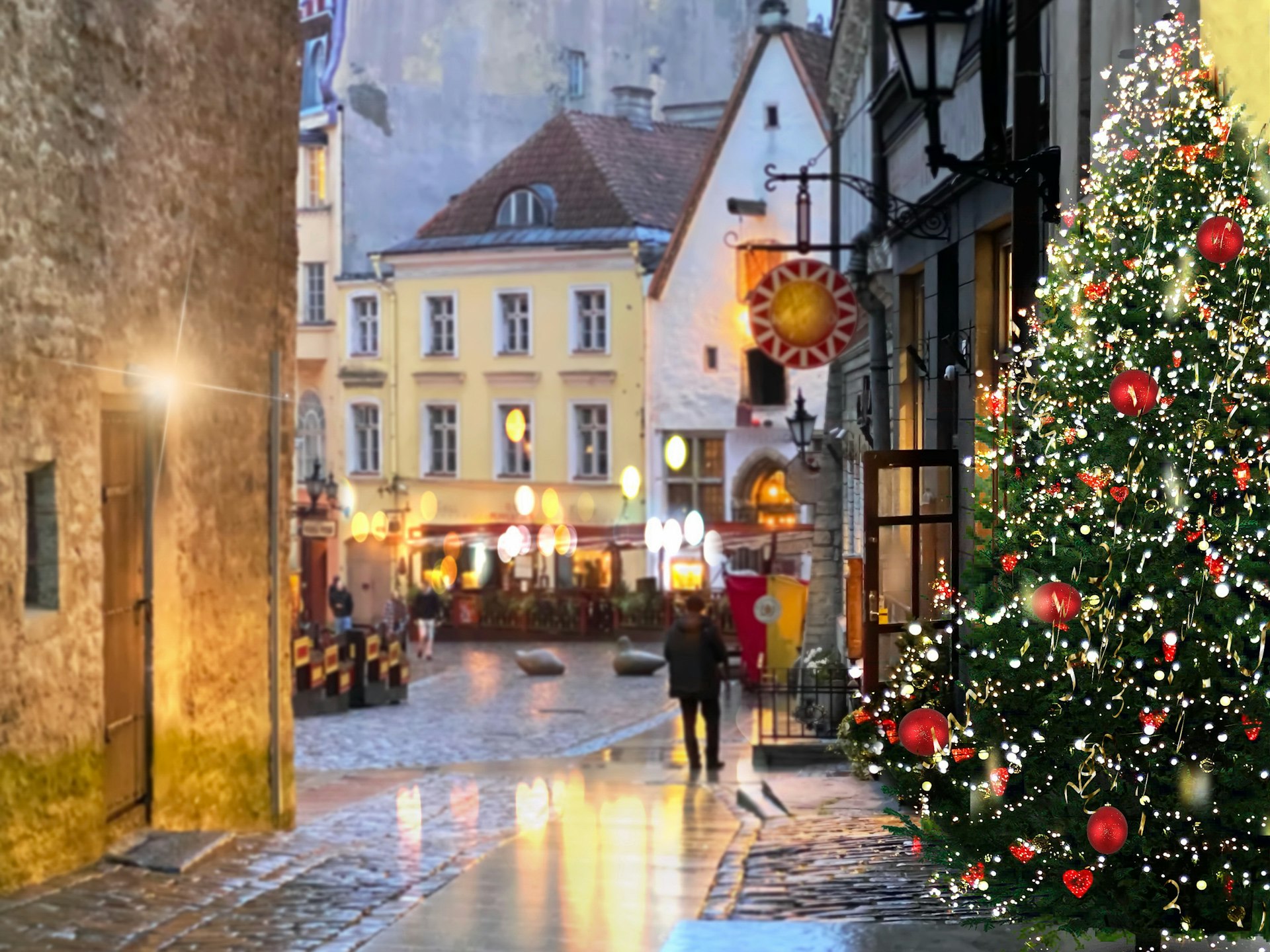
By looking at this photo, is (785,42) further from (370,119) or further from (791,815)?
(791,815)

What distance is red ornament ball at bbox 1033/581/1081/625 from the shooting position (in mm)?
6656

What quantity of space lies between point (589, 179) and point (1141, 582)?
36.0 meters

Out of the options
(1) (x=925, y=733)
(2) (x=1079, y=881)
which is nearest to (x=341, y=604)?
(1) (x=925, y=733)

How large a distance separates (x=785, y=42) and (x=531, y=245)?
8181mm

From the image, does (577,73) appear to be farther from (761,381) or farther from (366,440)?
(761,381)

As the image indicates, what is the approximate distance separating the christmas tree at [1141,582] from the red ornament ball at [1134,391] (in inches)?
0.4

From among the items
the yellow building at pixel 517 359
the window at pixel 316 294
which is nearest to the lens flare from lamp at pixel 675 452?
the yellow building at pixel 517 359

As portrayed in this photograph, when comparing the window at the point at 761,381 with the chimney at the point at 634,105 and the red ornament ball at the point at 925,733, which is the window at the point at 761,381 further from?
the red ornament ball at the point at 925,733

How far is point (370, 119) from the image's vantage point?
4422cm

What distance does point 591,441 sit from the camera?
41125mm

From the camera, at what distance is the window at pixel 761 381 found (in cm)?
3888

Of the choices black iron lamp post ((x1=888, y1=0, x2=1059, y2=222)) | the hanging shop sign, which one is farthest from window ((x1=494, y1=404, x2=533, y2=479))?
black iron lamp post ((x1=888, y1=0, x2=1059, y2=222))

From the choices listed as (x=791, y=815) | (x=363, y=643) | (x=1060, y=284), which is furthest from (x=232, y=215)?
(x=363, y=643)

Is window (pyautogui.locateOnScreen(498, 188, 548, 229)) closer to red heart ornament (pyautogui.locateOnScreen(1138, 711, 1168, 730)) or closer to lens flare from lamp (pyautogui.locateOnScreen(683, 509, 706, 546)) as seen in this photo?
lens flare from lamp (pyautogui.locateOnScreen(683, 509, 706, 546))
